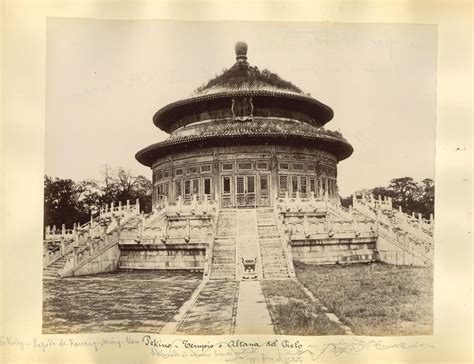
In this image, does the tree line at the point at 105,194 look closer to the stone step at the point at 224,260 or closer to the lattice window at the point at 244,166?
the stone step at the point at 224,260

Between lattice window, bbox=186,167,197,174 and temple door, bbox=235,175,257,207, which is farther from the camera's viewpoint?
lattice window, bbox=186,167,197,174

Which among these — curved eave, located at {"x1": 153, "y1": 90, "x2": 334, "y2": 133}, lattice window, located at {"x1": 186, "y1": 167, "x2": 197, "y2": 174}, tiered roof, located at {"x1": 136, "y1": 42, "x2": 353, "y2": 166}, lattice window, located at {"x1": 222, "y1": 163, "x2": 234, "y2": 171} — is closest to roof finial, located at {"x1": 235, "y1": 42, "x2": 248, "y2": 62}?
curved eave, located at {"x1": 153, "y1": 90, "x2": 334, "y2": 133}

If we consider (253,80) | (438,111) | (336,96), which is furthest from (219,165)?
(438,111)

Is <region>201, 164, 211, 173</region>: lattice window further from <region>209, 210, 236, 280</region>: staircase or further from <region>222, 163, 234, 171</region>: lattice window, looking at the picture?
<region>209, 210, 236, 280</region>: staircase

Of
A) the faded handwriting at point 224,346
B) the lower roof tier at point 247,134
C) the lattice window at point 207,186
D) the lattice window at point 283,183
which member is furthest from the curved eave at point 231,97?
the faded handwriting at point 224,346

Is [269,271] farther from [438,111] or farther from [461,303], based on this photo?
[438,111]
